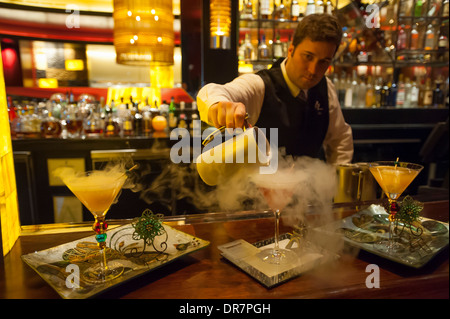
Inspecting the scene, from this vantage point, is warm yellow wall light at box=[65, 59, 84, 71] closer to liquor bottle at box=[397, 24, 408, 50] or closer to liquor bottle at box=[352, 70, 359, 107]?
liquor bottle at box=[352, 70, 359, 107]

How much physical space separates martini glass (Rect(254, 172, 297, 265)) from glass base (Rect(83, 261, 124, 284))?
1.52 feet

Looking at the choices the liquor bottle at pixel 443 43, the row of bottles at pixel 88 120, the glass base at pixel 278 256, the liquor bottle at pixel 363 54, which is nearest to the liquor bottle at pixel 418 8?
the liquor bottle at pixel 443 43

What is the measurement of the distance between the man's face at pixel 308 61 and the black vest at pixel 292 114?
125 mm

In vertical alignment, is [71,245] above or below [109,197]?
below

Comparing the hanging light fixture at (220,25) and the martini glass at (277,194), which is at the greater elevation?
the hanging light fixture at (220,25)

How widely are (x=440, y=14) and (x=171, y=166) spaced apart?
4.26 meters

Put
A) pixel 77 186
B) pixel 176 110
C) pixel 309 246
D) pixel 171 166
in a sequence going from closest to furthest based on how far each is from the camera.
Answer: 1. pixel 77 186
2. pixel 309 246
3. pixel 171 166
4. pixel 176 110

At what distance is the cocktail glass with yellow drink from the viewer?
101 centimetres

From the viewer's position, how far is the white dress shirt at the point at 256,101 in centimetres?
157

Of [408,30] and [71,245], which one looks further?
[408,30]

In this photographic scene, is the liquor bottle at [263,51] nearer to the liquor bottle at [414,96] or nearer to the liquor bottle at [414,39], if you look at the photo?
the liquor bottle at [414,39]

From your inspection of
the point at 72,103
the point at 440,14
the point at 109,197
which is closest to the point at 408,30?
the point at 440,14

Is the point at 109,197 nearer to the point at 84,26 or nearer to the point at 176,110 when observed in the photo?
the point at 176,110

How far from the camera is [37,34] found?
15.6ft
